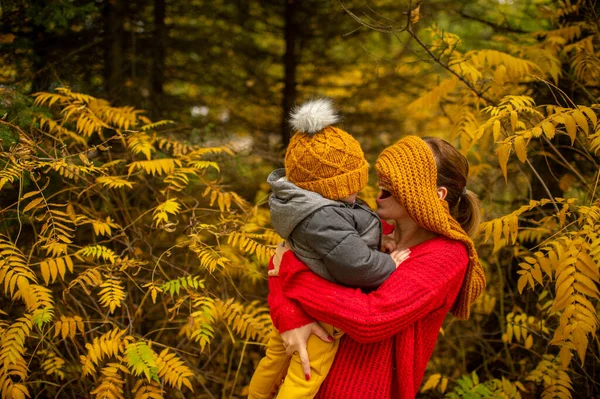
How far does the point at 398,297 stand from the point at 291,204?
0.59 metres

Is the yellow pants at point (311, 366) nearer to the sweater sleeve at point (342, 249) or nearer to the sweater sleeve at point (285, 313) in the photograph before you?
the sweater sleeve at point (285, 313)

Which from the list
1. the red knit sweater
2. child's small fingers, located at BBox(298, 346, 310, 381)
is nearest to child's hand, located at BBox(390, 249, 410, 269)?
the red knit sweater

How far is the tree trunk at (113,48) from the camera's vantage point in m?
4.43

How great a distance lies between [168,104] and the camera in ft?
16.4

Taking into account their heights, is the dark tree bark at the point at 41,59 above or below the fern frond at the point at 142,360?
above

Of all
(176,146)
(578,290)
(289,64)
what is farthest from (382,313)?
(289,64)

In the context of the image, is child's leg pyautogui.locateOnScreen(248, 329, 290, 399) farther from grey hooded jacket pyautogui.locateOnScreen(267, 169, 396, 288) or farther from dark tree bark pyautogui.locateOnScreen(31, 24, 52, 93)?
dark tree bark pyautogui.locateOnScreen(31, 24, 52, 93)

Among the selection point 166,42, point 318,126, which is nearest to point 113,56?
point 166,42

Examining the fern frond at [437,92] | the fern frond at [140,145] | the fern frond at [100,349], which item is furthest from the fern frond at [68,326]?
the fern frond at [437,92]

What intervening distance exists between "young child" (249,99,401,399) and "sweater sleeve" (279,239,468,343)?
0.06 m

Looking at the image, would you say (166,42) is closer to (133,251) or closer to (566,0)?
(133,251)

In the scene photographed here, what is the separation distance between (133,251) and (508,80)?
310cm

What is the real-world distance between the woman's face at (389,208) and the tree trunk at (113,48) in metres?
3.21

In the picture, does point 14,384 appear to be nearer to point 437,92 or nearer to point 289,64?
point 437,92
